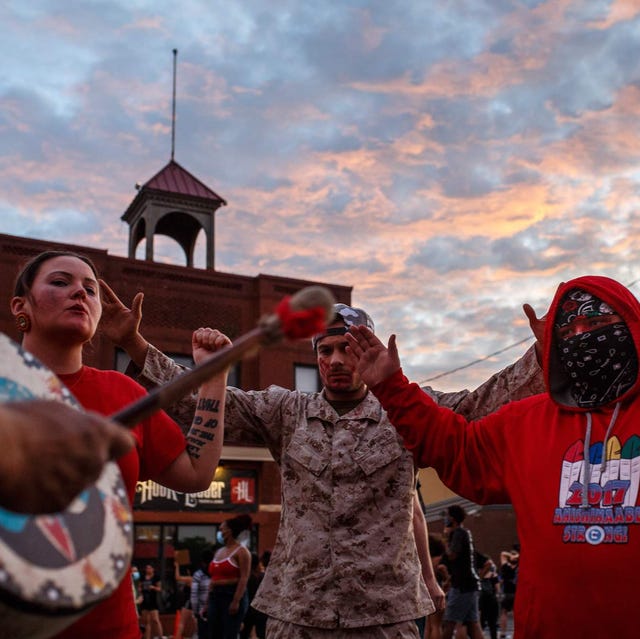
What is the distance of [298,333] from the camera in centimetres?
146

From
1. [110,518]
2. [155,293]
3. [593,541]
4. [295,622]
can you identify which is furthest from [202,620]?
[155,293]

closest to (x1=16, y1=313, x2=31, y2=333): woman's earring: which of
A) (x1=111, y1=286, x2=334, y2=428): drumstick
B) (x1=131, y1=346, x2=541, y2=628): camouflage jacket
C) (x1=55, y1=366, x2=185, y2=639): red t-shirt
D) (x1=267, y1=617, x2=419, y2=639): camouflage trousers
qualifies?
(x1=55, y1=366, x2=185, y2=639): red t-shirt

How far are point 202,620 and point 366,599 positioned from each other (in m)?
8.54

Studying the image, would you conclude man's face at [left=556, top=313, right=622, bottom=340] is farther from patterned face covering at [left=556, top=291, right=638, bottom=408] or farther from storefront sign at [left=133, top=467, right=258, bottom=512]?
storefront sign at [left=133, top=467, right=258, bottom=512]

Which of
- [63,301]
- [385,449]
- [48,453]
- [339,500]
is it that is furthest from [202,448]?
[48,453]

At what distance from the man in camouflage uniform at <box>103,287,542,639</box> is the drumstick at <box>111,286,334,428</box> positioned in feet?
6.28

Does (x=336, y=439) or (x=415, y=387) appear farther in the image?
(x=336, y=439)

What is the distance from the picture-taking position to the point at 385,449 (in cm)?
360

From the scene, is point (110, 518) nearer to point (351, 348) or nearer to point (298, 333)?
point (298, 333)

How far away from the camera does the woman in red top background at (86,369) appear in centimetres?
256

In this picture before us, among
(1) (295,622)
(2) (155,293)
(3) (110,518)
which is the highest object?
(2) (155,293)

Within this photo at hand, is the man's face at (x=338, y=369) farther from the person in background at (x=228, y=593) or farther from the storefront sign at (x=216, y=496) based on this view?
the storefront sign at (x=216, y=496)

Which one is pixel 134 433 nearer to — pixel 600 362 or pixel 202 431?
pixel 202 431

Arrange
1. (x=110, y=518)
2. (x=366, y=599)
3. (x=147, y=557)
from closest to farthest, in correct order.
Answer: (x=110, y=518) → (x=366, y=599) → (x=147, y=557)
